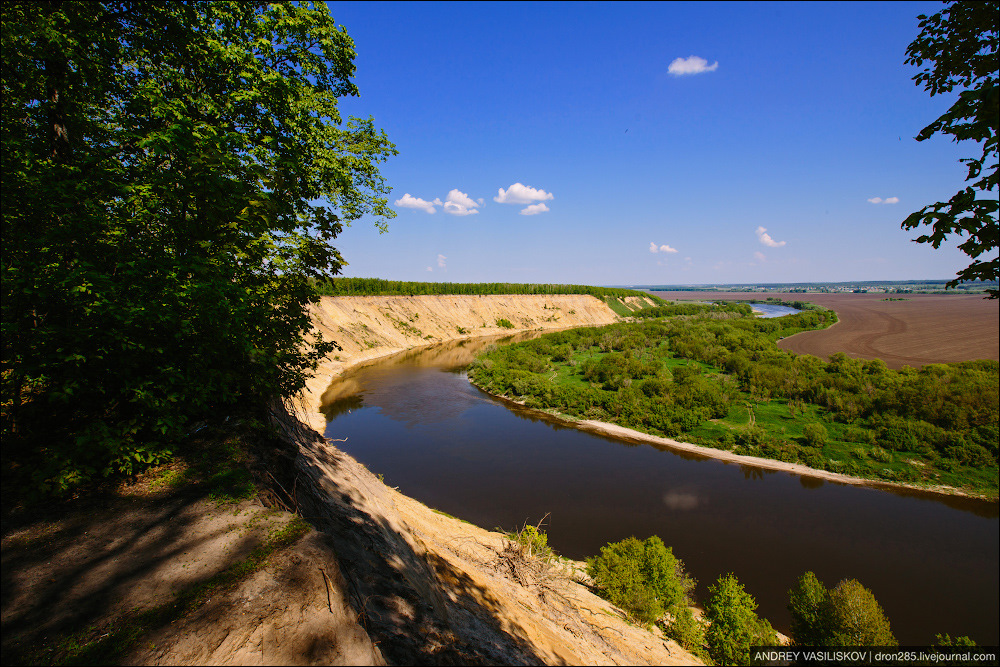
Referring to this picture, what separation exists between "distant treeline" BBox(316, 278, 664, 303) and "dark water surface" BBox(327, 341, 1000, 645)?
2325 centimetres

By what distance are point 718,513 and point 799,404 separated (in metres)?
16.4

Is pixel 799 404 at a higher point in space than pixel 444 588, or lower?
lower

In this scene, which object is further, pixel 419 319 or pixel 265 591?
pixel 419 319

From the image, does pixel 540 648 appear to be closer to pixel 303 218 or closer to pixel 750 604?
pixel 750 604

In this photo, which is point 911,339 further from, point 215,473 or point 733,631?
point 215,473

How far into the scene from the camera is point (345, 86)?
9.49 meters

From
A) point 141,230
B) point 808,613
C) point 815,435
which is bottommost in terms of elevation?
point 815,435

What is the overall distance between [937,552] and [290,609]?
21.2 metres

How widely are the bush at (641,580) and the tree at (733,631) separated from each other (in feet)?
3.21

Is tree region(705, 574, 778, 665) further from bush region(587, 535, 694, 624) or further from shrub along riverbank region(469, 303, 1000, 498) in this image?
shrub along riverbank region(469, 303, 1000, 498)

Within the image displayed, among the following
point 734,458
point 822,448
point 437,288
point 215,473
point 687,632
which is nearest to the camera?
point 215,473

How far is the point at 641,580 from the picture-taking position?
10.5m

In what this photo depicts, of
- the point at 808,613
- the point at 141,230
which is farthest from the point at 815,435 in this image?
the point at 141,230

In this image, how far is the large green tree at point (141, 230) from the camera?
461cm
